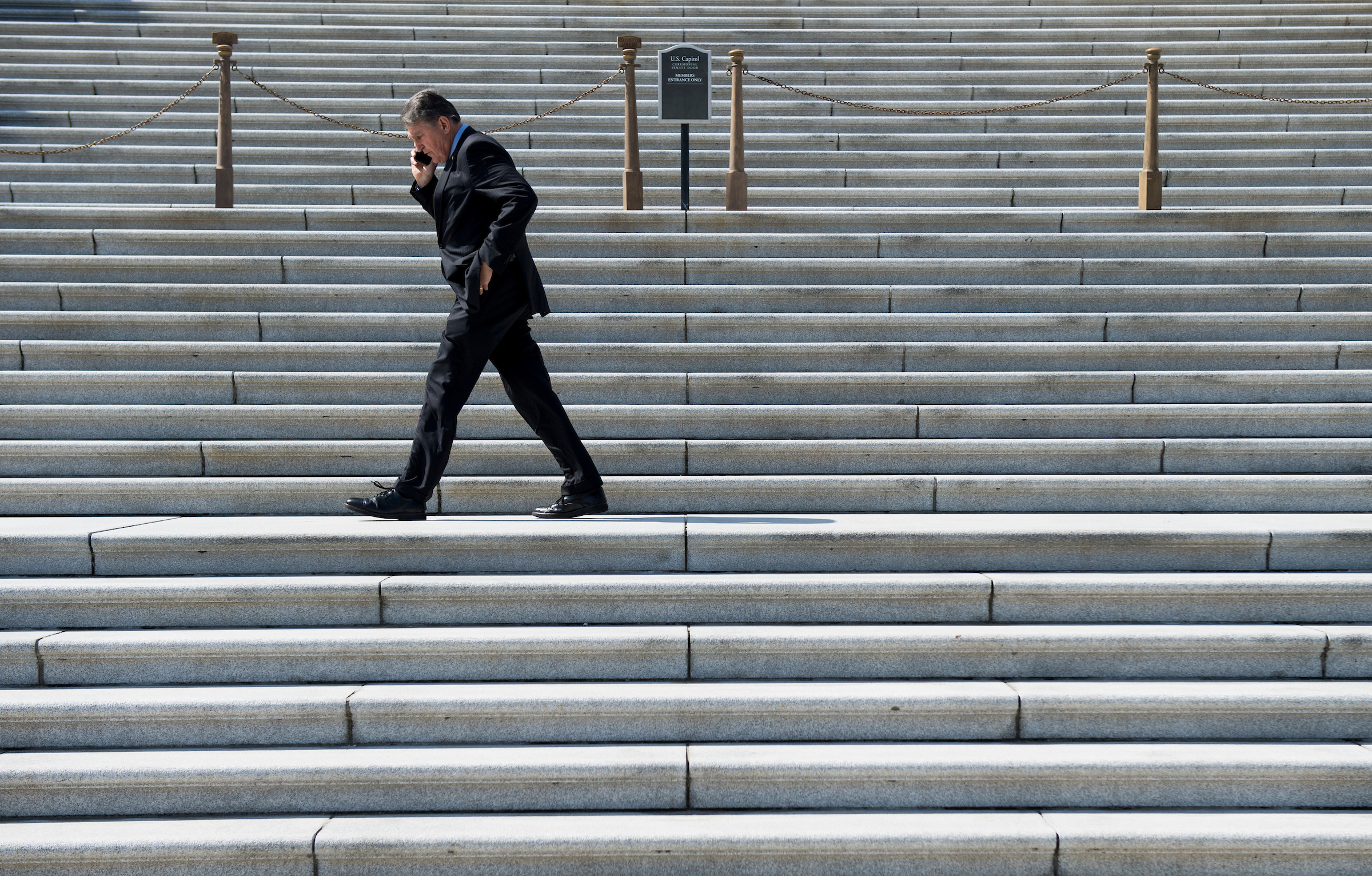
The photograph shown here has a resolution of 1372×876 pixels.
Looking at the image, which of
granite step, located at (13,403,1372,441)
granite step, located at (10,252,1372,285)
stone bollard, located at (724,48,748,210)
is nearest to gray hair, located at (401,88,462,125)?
granite step, located at (13,403,1372,441)

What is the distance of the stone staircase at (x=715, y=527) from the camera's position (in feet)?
11.2

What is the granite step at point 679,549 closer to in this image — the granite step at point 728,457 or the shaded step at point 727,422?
the granite step at point 728,457

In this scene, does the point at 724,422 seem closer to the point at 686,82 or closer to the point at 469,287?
→ the point at 469,287

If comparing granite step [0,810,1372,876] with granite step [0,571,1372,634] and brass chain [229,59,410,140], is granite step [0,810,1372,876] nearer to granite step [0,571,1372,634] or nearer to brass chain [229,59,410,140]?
granite step [0,571,1372,634]

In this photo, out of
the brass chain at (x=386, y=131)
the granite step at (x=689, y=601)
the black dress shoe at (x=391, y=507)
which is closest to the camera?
the granite step at (x=689, y=601)

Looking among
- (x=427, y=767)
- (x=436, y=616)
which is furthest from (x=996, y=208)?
(x=427, y=767)

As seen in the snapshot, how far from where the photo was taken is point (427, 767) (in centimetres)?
345

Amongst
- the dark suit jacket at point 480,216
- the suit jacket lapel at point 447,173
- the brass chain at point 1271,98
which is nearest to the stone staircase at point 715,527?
the brass chain at point 1271,98

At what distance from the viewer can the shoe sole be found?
452 centimetres

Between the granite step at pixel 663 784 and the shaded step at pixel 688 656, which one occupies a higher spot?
the shaded step at pixel 688 656

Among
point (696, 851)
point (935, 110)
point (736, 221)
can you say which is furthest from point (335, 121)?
point (696, 851)

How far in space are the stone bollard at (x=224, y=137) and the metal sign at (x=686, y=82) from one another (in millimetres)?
2948

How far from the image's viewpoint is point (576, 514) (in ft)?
14.8

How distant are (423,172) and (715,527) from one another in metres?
1.89
